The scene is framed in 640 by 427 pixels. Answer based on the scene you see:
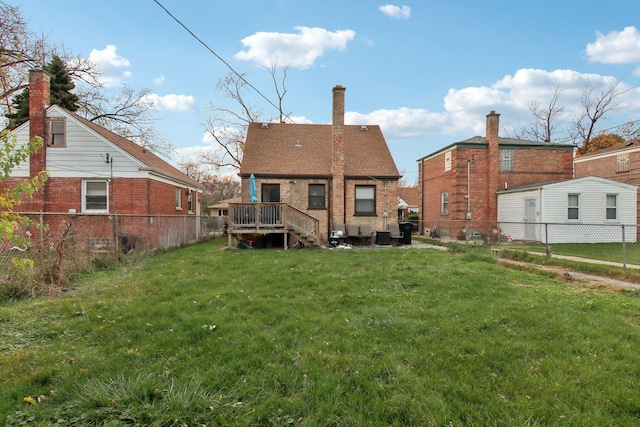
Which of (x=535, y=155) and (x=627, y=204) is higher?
(x=535, y=155)

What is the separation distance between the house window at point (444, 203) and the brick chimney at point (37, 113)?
20496 millimetres

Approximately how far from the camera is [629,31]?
17031 mm

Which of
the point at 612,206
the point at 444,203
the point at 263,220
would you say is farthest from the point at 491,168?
the point at 263,220

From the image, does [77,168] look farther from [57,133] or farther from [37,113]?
[37,113]

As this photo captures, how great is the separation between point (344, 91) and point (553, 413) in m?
16.2

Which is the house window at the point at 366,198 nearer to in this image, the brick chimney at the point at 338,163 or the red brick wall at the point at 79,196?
the brick chimney at the point at 338,163

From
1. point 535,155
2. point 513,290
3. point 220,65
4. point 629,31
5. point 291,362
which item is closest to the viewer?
point 291,362

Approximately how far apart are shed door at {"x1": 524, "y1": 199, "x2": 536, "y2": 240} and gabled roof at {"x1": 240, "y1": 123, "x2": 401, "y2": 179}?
6.92 meters

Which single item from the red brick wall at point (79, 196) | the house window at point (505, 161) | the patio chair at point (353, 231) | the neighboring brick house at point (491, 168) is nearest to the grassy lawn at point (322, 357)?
the red brick wall at point (79, 196)

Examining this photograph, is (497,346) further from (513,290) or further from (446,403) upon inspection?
(513,290)

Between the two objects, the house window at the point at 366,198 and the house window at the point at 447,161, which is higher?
the house window at the point at 447,161

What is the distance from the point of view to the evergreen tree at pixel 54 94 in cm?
1997

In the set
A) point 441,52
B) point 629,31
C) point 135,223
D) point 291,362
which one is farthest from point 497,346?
point 629,31

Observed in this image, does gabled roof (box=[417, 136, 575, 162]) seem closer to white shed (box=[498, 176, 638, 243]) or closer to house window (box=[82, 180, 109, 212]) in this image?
white shed (box=[498, 176, 638, 243])
